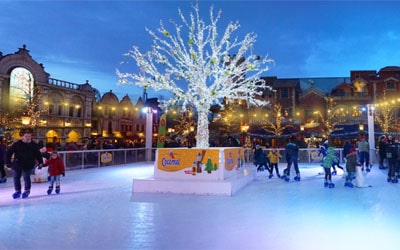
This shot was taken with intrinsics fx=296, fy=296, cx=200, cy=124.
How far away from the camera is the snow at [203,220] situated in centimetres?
410

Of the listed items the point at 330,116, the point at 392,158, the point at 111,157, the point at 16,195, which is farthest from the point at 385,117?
the point at 16,195

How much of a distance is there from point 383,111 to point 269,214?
31.4 meters

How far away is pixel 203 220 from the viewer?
529cm

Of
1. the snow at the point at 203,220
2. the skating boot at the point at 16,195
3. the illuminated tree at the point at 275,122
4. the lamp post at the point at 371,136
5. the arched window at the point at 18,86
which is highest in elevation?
the arched window at the point at 18,86

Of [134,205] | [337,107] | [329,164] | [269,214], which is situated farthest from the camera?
[337,107]

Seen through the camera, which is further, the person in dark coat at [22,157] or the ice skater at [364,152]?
the ice skater at [364,152]

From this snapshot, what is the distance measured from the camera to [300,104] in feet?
113

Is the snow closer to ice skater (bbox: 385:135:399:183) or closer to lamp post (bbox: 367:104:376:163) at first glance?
ice skater (bbox: 385:135:399:183)

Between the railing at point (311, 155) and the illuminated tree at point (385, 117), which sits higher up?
the illuminated tree at point (385, 117)

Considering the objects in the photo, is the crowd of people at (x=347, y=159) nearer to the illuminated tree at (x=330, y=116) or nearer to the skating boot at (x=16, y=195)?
the skating boot at (x=16, y=195)

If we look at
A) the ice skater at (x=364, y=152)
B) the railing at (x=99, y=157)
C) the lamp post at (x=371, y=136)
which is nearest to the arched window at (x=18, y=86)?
the railing at (x=99, y=157)

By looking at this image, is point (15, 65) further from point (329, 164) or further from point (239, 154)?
point (329, 164)

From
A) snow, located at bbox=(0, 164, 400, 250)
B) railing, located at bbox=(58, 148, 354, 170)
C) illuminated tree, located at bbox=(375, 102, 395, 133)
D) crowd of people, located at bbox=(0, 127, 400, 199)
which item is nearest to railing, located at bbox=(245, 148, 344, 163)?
railing, located at bbox=(58, 148, 354, 170)

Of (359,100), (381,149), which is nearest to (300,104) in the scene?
(359,100)
